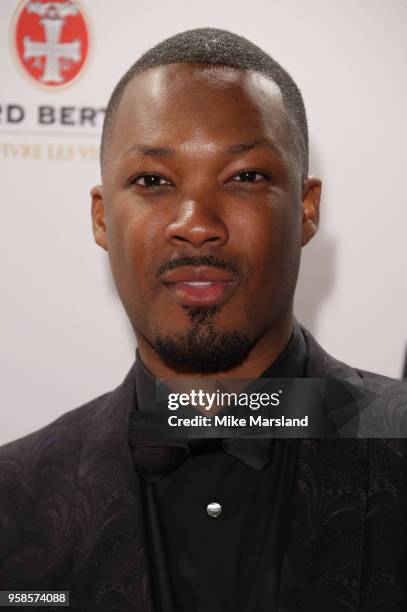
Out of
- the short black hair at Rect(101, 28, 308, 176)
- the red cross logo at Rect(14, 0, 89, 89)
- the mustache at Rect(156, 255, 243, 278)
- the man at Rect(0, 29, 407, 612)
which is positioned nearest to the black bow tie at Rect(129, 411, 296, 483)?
the man at Rect(0, 29, 407, 612)

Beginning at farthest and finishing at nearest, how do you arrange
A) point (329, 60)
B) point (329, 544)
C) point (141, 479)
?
point (329, 60), point (141, 479), point (329, 544)

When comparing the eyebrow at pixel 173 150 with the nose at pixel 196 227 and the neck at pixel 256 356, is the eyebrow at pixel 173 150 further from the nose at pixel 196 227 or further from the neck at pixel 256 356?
the neck at pixel 256 356

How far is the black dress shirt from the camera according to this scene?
3.18 ft

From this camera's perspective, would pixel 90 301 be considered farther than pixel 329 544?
Yes

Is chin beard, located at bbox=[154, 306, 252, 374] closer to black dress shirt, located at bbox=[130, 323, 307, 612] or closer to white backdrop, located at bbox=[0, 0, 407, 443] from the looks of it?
black dress shirt, located at bbox=[130, 323, 307, 612]

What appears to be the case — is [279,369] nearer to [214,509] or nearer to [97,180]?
[214,509]

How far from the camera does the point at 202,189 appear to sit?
997 millimetres

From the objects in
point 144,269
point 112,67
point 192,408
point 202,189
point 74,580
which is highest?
point 112,67

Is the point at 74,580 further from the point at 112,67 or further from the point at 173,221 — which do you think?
the point at 112,67

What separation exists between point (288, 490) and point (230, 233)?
357 millimetres

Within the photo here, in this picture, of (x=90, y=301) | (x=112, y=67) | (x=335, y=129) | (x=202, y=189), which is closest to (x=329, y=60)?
(x=335, y=129)

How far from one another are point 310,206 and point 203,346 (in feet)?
1.04

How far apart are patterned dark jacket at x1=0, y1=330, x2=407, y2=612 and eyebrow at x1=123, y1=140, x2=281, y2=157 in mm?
304

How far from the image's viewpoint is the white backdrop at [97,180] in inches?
52.8
